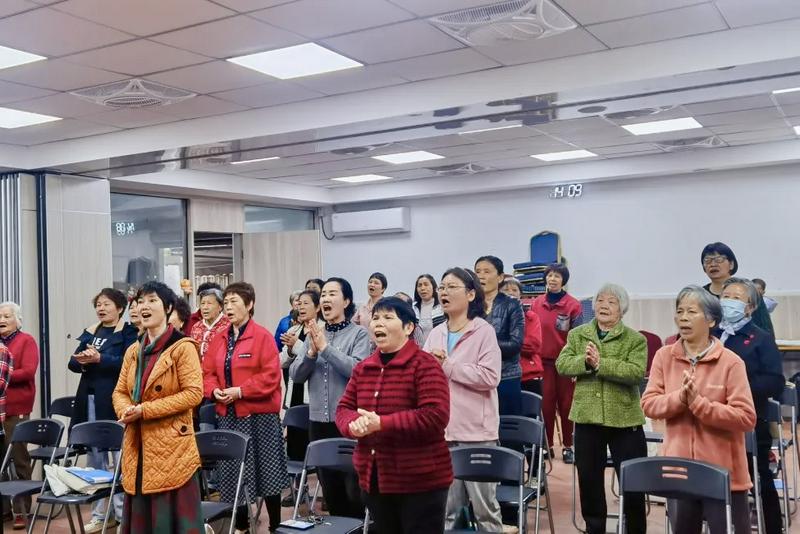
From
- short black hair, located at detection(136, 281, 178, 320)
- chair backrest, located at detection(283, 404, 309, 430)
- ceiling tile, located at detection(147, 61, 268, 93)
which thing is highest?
ceiling tile, located at detection(147, 61, 268, 93)

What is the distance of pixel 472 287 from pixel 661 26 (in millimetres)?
2021

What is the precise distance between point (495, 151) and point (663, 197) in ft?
8.61

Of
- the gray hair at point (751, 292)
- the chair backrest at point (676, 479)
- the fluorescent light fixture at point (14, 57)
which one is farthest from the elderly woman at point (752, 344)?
the fluorescent light fixture at point (14, 57)

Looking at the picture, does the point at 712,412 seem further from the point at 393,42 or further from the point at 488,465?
the point at 393,42

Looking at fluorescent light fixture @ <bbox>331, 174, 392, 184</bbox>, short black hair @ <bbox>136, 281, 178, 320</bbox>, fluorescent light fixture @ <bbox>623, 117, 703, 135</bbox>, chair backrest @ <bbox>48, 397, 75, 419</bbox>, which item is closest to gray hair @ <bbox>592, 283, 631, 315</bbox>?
short black hair @ <bbox>136, 281, 178, 320</bbox>

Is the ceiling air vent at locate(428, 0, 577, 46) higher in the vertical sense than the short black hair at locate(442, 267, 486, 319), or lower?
higher

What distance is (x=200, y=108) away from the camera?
6094 millimetres

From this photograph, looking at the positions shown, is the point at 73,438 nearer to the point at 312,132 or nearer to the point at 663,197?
the point at 312,132

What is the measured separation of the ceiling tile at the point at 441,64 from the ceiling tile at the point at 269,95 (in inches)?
31.6

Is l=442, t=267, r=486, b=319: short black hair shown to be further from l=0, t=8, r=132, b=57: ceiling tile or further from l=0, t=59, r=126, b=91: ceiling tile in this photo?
l=0, t=59, r=126, b=91: ceiling tile

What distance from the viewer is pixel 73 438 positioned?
4594mm

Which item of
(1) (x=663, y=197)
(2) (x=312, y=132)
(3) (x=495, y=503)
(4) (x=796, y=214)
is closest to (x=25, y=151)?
(2) (x=312, y=132)

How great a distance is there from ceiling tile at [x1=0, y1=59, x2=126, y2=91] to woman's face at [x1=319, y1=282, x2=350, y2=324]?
7.02 feet

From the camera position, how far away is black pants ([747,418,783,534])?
3904 millimetres
